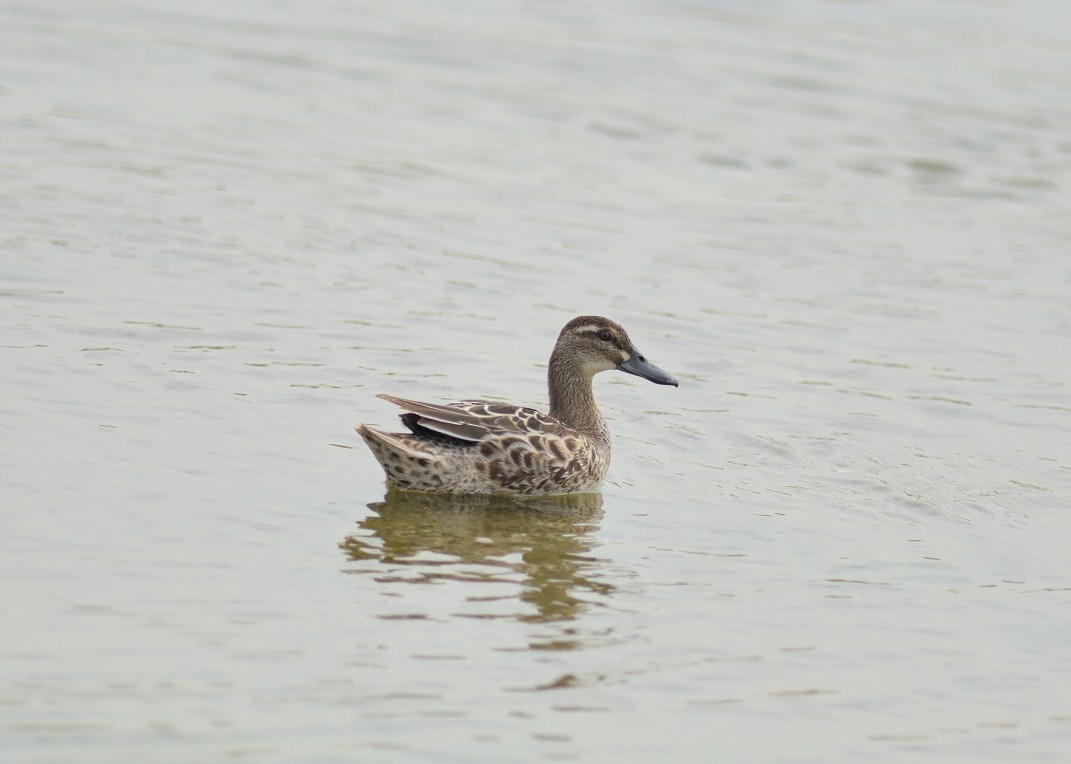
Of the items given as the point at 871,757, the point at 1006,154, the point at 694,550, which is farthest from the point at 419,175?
the point at 871,757

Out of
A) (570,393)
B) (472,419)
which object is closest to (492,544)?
(472,419)

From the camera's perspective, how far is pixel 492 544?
874cm

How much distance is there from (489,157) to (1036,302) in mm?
6547

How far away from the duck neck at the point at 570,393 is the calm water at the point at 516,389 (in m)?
0.41

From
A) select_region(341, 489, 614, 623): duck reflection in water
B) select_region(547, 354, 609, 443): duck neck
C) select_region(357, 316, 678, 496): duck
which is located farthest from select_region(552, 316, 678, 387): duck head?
select_region(341, 489, 614, 623): duck reflection in water

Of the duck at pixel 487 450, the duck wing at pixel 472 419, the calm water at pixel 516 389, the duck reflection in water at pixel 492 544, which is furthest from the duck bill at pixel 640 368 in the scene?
the duck reflection in water at pixel 492 544

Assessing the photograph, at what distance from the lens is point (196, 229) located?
14578 millimetres

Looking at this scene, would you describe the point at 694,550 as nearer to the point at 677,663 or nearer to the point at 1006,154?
the point at 677,663

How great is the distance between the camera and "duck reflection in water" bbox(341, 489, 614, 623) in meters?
7.95

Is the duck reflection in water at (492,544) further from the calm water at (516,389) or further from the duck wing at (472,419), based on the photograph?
the duck wing at (472,419)

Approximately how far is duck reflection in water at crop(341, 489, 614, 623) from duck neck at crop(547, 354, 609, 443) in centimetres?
75

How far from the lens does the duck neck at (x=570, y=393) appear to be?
10.7 m

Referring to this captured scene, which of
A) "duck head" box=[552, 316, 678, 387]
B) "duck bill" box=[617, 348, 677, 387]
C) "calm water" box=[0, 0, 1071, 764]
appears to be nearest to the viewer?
"calm water" box=[0, 0, 1071, 764]

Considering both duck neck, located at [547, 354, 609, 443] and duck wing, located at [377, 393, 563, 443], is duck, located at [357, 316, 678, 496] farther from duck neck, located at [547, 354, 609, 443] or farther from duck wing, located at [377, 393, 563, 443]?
duck neck, located at [547, 354, 609, 443]
